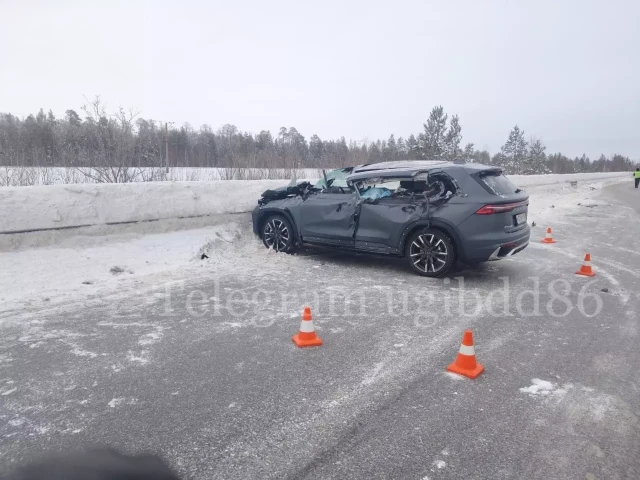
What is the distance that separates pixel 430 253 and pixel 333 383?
3833 mm

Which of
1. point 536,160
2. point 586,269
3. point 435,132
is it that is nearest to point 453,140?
point 435,132

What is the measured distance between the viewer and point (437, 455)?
110 inches

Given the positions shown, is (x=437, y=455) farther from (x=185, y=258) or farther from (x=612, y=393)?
(x=185, y=258)

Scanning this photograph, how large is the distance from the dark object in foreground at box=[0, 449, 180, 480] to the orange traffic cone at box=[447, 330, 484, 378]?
7.94 ft

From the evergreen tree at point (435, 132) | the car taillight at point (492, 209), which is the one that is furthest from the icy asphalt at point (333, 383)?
the evergreen tree at point (435, 132)

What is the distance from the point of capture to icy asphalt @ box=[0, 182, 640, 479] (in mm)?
2787

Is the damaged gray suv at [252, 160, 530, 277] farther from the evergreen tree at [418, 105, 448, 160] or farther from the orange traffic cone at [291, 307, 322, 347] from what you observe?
the evergreen tree at [418, 105, 448, 160]

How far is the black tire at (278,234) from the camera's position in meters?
8.62

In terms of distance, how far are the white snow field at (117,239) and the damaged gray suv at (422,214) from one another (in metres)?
1.19

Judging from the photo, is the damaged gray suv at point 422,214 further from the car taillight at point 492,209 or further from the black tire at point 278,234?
the black tire at point 278,234

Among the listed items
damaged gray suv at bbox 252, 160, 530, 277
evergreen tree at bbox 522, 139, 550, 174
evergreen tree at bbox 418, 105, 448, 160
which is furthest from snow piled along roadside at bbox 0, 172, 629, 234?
evergreen tree at bbox 522, 139, 550, 174

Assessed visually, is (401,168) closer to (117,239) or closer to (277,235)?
(277,235)

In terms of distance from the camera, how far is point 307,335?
448cm

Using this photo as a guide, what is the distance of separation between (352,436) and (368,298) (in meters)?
3.19
